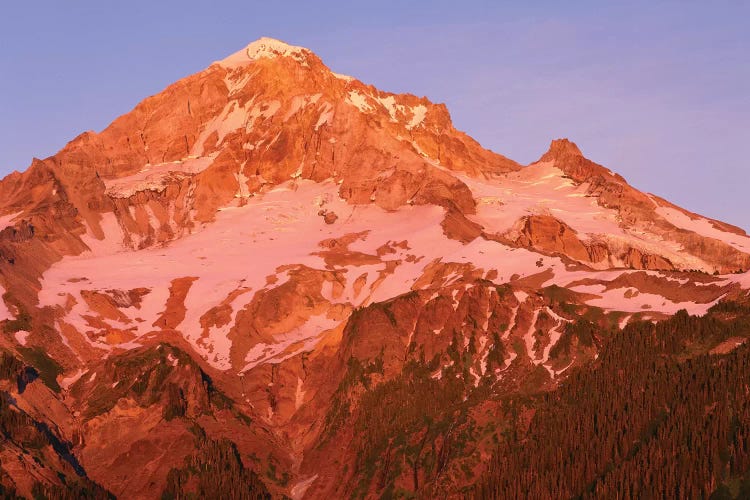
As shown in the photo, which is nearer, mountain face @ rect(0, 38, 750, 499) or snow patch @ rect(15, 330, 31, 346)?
mountain face @ rect(0, 38, 750, 499)

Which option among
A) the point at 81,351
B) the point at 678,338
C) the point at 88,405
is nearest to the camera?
the point at 678,338

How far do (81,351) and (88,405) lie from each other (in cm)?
1286

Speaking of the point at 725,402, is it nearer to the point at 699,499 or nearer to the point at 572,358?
the point at 699,499

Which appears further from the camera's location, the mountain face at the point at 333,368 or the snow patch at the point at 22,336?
the snow patch at the point at 22,336

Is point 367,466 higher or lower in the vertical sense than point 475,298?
lower

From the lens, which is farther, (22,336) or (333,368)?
(22,336)

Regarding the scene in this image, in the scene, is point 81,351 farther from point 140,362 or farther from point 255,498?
point 255,498

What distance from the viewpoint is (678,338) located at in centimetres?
13562

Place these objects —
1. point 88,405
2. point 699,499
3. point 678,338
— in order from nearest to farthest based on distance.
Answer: point 699,499 < point 678,338 < point 88,405

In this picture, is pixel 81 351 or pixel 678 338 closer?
pixel 678 338

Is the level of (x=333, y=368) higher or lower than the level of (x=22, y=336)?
lower

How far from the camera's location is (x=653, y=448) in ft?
403

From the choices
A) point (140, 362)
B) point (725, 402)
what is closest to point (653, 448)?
point (725, 402)

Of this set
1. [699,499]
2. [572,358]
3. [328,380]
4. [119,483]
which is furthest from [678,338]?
[119,483]
